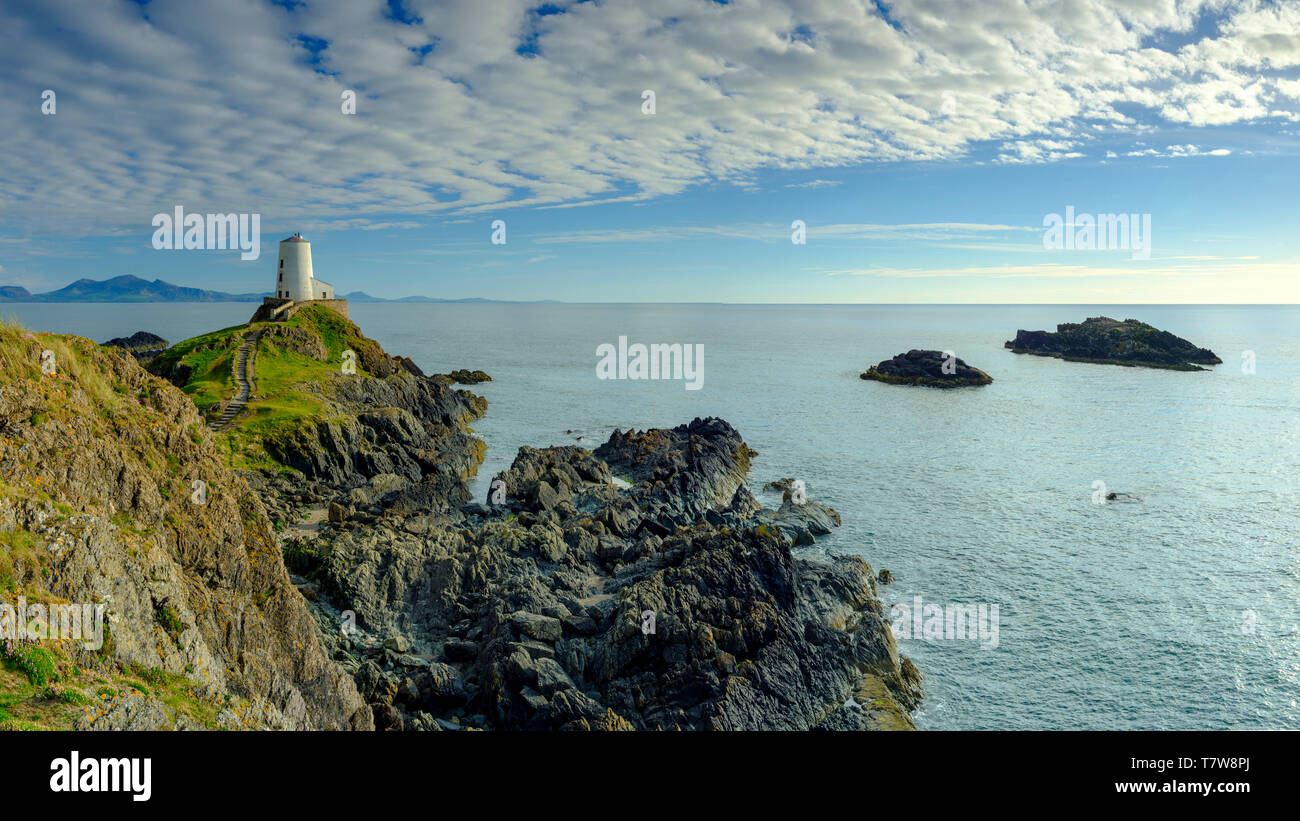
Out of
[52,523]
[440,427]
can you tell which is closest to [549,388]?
[440,427]

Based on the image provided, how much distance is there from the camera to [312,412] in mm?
60719

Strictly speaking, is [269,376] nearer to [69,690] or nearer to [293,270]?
[293,270]

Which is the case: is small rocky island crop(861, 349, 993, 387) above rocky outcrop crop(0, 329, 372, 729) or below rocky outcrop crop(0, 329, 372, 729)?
above

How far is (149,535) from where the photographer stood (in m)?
17.0

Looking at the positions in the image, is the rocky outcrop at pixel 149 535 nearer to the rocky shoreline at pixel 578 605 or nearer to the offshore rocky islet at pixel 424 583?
the offshore rocky islet at pixel 424 583

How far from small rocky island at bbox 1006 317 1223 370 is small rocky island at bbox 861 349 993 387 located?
54.1 metres

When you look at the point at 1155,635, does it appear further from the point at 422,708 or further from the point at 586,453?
the point at 586,453

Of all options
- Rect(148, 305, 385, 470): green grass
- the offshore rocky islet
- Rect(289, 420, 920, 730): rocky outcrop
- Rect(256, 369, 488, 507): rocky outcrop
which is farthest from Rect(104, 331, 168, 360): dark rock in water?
Rect(289, 420, 920, 730): rocky outcrop

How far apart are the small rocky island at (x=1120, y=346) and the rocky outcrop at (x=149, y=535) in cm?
17847

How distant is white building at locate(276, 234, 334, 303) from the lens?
9571cm

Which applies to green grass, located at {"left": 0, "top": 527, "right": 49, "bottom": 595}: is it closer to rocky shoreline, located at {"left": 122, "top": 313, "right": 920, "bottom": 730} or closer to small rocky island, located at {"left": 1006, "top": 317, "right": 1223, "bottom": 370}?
rocky shoreline, located at {"left": 122, "top": 313, "right": 920, "bottom": 730}

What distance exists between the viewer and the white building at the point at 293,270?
314ft

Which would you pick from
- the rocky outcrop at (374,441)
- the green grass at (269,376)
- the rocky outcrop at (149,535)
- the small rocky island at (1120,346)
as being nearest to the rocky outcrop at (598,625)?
the rocky outcrop at (149,535)

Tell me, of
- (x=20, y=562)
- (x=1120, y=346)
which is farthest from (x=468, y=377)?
(x=1120, y=346)
